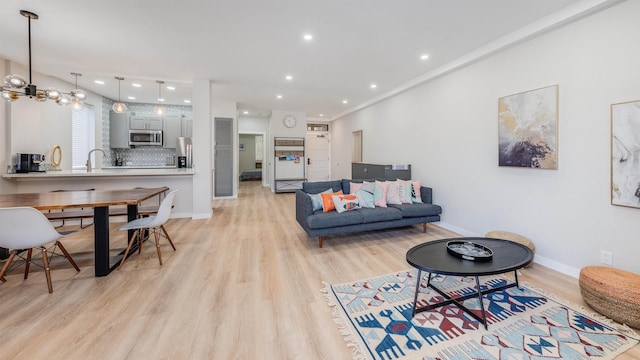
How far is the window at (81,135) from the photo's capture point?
17.7 feet

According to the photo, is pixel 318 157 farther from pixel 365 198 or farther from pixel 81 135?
pixel 81 135

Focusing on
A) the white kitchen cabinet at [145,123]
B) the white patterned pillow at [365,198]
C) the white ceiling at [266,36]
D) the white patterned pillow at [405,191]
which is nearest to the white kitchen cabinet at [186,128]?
the white kitchen cabinet at [145,123]

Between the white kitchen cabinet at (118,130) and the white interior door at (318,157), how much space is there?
5.49 meters

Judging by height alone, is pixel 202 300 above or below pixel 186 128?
below

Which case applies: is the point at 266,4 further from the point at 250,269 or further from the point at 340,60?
the point at 250,269

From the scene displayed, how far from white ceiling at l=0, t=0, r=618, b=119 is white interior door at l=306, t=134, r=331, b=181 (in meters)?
4.72

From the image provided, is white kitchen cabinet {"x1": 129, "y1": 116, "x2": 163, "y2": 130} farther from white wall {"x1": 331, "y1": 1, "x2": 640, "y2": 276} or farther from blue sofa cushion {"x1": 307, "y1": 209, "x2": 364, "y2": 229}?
white wall {"x1": 331, "y1": 1, "x2": 640, "y2": 276}

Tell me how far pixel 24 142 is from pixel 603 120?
306 inches

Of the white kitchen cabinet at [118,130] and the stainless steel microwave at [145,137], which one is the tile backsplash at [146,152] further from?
the stainless steel microwave at [145,137]

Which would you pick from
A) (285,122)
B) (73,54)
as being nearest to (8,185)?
(73,54)

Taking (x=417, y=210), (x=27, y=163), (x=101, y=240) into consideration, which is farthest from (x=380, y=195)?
(x=27, y=163)

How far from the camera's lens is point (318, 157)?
9828 mm

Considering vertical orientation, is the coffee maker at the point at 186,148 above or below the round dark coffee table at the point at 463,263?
above

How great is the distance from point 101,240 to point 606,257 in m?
5.07
